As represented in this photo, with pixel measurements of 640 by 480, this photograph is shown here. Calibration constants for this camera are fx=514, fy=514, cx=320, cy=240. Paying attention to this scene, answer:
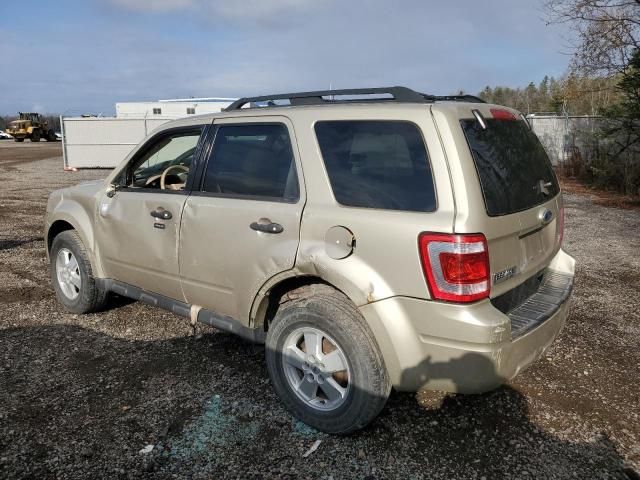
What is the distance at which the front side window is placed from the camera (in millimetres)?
4020

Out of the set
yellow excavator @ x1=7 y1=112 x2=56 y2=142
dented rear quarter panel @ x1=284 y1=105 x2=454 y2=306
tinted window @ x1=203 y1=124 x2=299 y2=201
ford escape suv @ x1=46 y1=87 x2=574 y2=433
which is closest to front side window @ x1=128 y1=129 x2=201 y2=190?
ford escape suv @ x1=46 y1=87 x2=574 y2=433

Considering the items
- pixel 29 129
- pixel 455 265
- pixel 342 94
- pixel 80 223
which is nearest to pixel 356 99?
pixel 342 94

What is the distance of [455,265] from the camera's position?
2432 millimetres

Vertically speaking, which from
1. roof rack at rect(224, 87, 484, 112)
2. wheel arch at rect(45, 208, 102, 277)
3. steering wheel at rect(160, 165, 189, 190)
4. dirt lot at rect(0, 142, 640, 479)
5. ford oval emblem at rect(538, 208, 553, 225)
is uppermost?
roof rack at rect(224, 87, 484, 112)

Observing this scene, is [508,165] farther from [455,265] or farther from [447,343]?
[447,343]

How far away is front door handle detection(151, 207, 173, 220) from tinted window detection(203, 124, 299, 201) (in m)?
0.35

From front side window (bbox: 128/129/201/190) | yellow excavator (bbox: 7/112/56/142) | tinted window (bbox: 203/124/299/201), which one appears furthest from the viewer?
yellow excavator (bbox: 7/112/56/142)

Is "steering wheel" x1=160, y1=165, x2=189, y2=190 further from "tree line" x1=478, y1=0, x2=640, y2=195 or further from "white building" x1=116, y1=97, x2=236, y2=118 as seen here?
"white building" x1=116, y1=97, x2=236, y2=118

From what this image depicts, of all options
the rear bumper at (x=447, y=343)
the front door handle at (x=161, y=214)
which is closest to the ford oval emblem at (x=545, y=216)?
the rear bumper at (x=447, y=343)

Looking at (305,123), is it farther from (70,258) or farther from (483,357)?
(70,258)

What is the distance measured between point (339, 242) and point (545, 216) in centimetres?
127

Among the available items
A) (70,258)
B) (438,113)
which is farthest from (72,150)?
(438,113)

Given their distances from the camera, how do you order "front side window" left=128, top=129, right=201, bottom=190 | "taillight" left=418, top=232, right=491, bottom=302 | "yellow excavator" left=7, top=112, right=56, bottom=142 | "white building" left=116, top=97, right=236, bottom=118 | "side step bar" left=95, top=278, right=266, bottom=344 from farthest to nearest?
"yellow excavator" left=7, top=112, right=56, bottom=142, "white building" left=116, top=97, right=236, bottom=118, "front side window" left=128, top=129, right=201, bottom=190, "side step bar" left=95, top=278, right=266, bottom=344, "taillight" left=418, top=232, right=491, bottom=302

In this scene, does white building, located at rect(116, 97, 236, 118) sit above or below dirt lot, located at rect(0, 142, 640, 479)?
above
